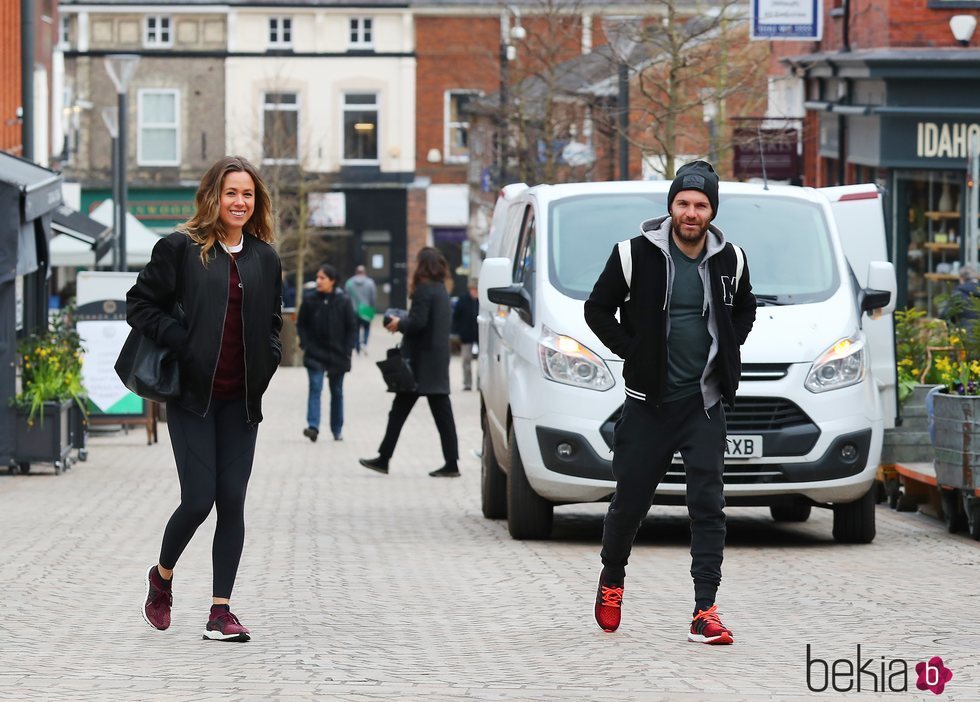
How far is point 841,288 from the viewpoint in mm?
11820

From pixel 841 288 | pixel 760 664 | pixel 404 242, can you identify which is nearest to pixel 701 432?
pixel 760 664

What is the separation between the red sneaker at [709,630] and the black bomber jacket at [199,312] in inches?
70.2

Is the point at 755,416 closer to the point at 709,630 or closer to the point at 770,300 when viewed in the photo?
the point at 770,300

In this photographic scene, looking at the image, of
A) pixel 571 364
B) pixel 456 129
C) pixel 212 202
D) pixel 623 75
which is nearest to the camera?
pixel 212 202

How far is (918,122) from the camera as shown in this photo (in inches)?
1027

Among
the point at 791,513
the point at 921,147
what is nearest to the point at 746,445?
the point at 791,513

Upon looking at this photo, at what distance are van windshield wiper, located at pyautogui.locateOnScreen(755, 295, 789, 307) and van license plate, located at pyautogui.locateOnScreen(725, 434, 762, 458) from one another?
86cm

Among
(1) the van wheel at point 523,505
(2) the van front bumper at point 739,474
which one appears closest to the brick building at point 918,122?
(2) the van front bumper at point 739,474

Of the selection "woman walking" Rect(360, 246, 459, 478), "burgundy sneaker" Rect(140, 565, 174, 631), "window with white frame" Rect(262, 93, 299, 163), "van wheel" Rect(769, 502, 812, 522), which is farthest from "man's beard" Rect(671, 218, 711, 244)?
"window with white frame" Rect(262, 93, 299, 163)

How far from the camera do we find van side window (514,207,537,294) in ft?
39.5

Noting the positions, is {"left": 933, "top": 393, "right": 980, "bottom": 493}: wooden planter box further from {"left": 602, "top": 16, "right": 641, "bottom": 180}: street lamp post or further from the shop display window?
the shop display window

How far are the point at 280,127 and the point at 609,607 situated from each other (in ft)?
173

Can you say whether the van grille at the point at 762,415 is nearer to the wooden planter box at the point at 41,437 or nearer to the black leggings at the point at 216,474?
the black leggings at the point at 216,474

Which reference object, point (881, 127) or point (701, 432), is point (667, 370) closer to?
point (701, 432)
